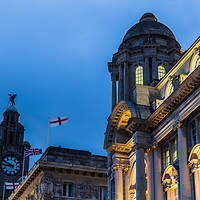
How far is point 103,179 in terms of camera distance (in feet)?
225

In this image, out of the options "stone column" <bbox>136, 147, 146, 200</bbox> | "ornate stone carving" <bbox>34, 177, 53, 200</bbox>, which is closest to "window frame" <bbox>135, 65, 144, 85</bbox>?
"stone column" <bbox>136, 147, 146, 200</bbox>

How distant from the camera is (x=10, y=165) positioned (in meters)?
115

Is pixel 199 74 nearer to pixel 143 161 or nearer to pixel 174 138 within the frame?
pixel 174 138

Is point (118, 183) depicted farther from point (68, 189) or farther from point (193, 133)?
point (68, 189)

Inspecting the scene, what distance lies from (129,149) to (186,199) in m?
14.1

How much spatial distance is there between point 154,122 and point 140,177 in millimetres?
5021

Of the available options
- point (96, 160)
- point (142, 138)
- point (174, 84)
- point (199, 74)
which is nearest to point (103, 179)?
point (96, 160)

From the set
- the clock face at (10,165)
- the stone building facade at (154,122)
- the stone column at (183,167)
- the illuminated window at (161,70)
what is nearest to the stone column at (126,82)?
the stone building facade at (154,122)

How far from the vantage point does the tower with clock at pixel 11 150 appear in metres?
112

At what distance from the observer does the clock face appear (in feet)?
369

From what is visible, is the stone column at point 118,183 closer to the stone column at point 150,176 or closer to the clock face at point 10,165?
the stone column at point 150,176

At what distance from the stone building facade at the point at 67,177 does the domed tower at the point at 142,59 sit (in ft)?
47.5

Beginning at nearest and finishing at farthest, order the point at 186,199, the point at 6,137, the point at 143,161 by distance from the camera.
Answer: the point at 186,199
the point at 143,161
the point at 6,137

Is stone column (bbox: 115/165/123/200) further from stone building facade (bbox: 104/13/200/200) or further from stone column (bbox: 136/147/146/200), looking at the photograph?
stone column (bbox: 136/147/146/200)
